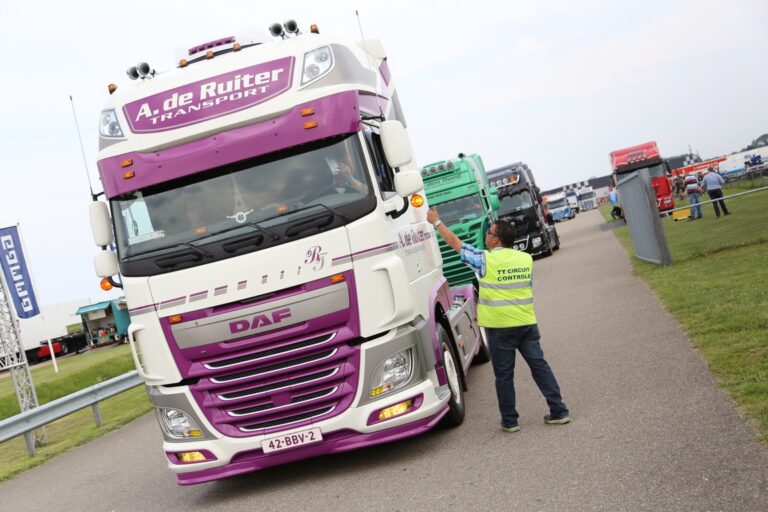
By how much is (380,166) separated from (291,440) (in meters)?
2.29

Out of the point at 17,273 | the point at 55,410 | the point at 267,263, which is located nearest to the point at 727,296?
the point at 267,263

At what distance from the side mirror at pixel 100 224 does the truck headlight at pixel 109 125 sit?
596 mm

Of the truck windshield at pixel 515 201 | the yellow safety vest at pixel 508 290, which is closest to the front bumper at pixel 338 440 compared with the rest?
the yellow safety vest at pixel 508 290

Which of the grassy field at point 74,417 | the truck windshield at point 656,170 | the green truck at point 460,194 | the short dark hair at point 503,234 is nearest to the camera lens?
the short dark hair at point 503,234

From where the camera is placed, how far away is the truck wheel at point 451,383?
23.9 feet

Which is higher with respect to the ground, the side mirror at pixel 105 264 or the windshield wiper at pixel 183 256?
the side mirror at pixel 105 264

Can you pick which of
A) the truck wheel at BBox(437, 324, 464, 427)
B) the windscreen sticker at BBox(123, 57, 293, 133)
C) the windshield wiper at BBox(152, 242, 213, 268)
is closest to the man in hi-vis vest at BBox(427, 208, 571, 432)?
the truck wheel at BBox(437, 324, 464, 427)

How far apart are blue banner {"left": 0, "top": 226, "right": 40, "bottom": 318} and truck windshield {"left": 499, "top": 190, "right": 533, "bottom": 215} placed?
15584 millimetres

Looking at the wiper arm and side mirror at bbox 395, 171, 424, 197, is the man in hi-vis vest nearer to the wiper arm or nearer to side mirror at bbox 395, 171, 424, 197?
side mirror at bbox 395, 171, 424, 197

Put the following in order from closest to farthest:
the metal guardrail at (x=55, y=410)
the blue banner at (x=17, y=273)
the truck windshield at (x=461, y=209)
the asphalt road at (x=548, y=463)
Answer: the asphalt road at (x=548, y=463), the metal guardrail at (x=55, y=410), the blue banner at (x=17, y=273), the truck windshield at (x=461, y=209)

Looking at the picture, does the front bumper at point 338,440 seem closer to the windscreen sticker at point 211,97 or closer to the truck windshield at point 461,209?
the windscreen sticker at point 211,97

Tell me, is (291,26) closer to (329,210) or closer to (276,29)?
(276,29)

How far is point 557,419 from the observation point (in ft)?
22.4

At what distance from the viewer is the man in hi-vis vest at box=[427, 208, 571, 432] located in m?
6.86
